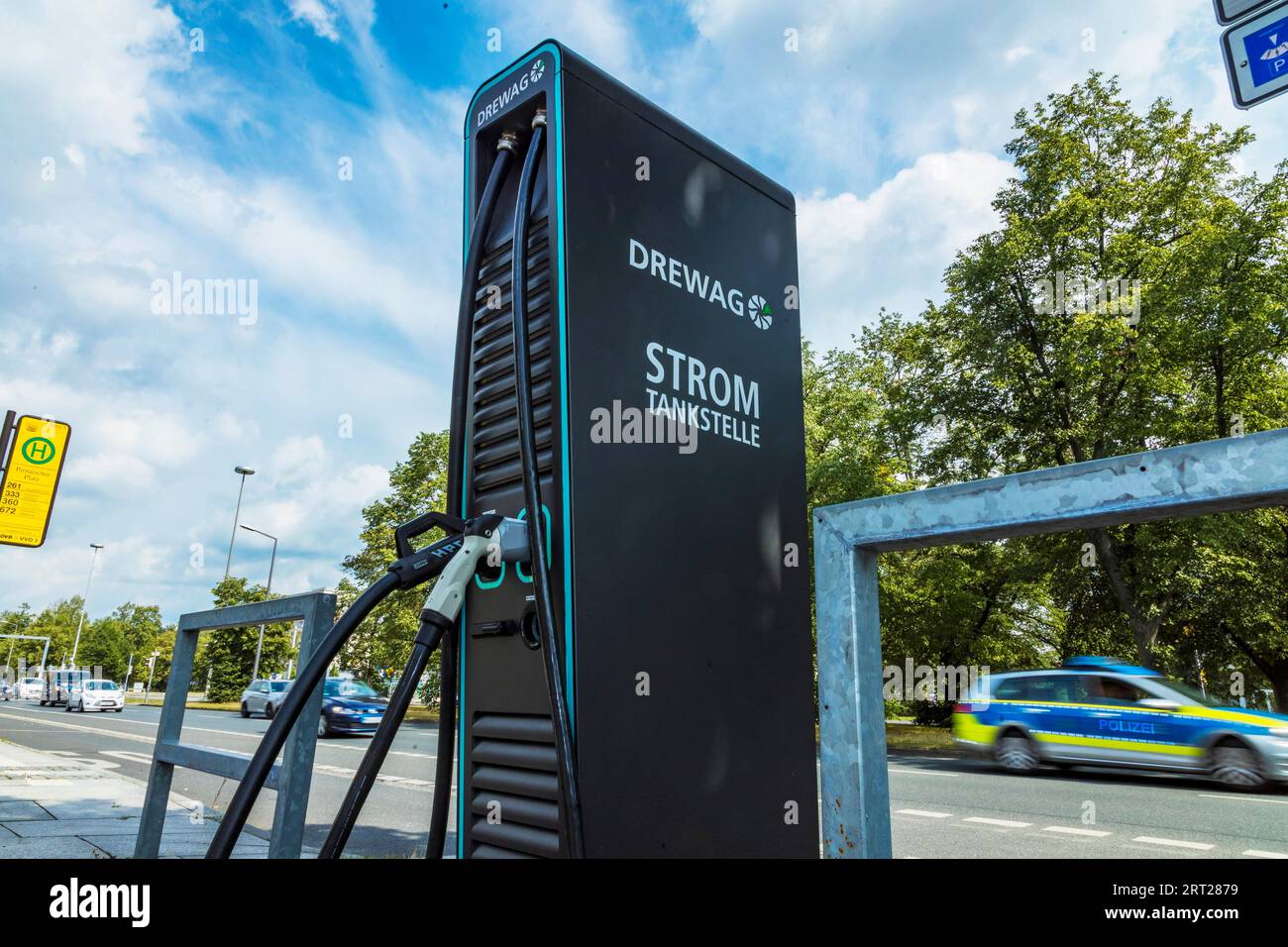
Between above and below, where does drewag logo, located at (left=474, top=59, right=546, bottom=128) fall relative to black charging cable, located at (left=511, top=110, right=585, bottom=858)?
above

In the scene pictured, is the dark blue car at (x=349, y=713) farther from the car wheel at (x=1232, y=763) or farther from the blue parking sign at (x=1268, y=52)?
the blue parking sign at (x=1268, y=52)

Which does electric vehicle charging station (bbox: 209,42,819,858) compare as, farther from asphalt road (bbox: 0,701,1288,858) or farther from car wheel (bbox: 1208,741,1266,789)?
car wheel (bbox: 1208,741,1266,789)

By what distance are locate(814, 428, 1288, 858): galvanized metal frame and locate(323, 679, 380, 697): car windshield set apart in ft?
55.2

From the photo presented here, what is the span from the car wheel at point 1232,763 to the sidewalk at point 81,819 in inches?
382

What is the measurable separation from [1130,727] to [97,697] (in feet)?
102

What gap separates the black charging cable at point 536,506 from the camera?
1.23m

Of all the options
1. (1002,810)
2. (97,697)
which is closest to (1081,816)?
(1002,810)

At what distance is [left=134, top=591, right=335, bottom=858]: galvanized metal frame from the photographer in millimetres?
1915

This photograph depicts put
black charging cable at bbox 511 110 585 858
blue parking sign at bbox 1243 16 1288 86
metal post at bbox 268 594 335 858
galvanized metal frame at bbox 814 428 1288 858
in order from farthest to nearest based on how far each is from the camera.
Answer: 1. blue parking sign at bbox 1243 16 1288 86
2. metal post at bbox 268 594 335 858
3. black charging cable at bbox 511 110 585 858
4. galvanized metal frame at bbox 814 428 1288 858

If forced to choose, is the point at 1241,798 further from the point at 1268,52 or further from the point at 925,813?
the point at 1268,52

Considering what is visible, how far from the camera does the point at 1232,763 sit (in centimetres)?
929

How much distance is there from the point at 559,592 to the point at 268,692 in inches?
963

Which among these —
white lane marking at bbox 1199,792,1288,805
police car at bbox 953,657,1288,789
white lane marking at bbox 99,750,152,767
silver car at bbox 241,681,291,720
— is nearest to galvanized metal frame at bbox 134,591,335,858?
white lane marking at bbox 1199,792,1288,805

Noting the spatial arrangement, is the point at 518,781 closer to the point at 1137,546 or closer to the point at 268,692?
the point at 1137,546
